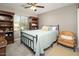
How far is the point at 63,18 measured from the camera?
167 cm

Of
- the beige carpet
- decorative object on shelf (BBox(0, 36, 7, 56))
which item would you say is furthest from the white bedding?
decorative object on shelf (BBox(0, 36, 7, 56))

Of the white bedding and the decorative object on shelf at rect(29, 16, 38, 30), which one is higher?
the decorative object on shelf at rect(29, 16, 38, 30)

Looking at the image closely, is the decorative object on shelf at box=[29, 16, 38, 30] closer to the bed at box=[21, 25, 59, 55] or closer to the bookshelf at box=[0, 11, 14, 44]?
the bed at box=[21, 25, 59, 55]

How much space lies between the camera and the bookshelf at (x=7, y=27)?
1.62 m

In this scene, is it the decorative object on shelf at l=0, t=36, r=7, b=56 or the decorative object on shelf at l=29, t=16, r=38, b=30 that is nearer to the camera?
the decorative object on shelf at l=0, t=36, r=7, b=56

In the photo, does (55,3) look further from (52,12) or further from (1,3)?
(1,3)

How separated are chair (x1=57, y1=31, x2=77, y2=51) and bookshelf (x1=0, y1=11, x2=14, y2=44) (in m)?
0.88

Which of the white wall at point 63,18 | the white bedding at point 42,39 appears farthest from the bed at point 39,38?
the white wall at point 63,18

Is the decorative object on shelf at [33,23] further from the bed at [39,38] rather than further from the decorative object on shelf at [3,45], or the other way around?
the decorative object on shelf at [3,45]

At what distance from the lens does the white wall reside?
161 centimetres

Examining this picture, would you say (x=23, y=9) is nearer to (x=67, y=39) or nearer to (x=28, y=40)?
(x=28, y=40)

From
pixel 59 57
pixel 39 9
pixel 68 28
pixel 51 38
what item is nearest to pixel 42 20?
pixel 39 9

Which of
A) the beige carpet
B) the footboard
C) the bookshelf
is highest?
the bookshelf

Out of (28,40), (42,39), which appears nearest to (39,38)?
(42,39)
